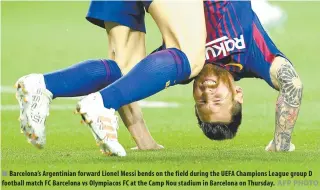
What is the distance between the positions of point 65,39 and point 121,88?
11029mm

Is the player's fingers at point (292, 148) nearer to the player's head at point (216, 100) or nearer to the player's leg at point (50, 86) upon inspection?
the player's head at point (216, 100)

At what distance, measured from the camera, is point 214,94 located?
276 inches

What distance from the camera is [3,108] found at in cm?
1106

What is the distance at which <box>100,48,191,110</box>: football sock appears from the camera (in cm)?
635

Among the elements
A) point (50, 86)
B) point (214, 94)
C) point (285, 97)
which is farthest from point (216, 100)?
point (50, 86)

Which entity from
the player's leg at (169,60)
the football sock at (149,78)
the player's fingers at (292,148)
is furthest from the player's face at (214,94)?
the player's fingers at (292,148)

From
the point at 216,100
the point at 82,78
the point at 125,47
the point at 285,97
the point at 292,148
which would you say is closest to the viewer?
the point at 82,78

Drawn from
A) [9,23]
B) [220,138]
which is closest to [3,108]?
[220,138]

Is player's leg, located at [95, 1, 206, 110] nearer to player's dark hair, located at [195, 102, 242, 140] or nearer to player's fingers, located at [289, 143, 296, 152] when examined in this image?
player's dark hair, located at [195, 102, 242, 140]

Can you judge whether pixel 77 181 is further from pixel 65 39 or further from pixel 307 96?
pixel 65 39

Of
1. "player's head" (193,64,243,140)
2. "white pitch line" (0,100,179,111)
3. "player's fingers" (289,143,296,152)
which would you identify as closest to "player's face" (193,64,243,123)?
"player's head" (193,64,243,140)

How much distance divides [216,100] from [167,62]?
68 cm

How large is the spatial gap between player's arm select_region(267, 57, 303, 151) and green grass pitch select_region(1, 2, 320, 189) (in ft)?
0.56

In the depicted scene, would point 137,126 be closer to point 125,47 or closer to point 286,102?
point 125,47
